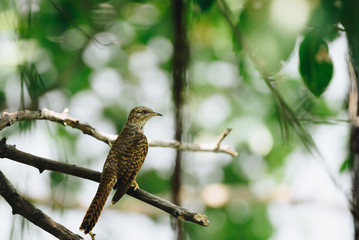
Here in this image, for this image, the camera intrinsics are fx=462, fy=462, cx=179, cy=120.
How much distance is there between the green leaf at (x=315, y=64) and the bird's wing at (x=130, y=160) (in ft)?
6.19

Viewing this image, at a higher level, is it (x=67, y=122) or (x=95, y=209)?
(x=67, y=122)

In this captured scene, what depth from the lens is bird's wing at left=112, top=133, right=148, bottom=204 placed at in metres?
3.21

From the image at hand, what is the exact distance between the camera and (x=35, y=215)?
1.91m

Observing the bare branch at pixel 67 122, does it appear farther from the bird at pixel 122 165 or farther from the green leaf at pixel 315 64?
the green leaf at pixel 315 64

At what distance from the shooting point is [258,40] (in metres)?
1.19

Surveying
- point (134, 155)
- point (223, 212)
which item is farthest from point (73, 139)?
point (134, 155)

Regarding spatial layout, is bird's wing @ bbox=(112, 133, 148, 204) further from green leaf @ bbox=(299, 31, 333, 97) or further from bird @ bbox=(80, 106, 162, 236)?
green leaf @ bbox=(299, 31, 333, 97)

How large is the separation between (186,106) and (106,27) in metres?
0.82

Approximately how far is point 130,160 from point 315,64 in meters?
2.14

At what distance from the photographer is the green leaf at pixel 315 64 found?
1.46 meters

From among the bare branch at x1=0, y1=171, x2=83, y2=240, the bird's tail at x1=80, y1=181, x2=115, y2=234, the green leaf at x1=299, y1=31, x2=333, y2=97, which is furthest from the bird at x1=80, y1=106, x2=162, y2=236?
the green leaf at x1=299, y1=31, x2=333, y2=97

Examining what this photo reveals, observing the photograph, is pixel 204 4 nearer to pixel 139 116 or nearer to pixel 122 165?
pixel 122 165

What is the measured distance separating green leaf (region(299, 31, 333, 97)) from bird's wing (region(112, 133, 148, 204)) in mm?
1886

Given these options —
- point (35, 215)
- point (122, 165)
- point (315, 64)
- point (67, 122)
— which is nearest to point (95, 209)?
point (67, 122)
